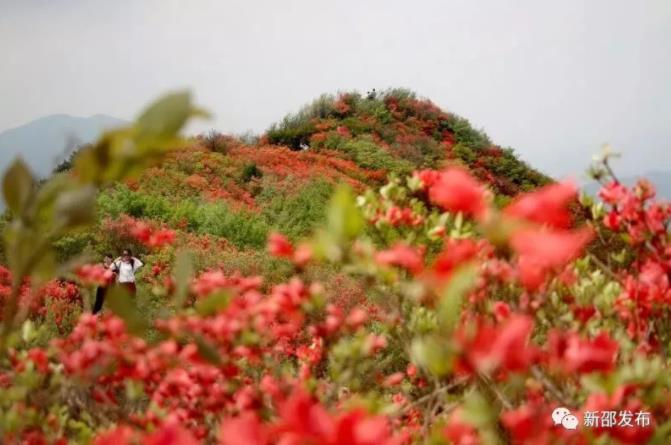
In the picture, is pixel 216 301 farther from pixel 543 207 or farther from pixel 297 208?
pixel 297 208

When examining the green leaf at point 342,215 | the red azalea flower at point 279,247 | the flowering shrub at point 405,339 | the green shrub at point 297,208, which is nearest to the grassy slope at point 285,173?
the green shrub at point 297,208

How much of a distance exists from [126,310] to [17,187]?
160 mm

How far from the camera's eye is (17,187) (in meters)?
0.60

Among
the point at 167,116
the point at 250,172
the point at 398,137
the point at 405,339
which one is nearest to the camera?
the point at 167,116

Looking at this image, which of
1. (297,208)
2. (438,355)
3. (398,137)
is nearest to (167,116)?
(438,355)

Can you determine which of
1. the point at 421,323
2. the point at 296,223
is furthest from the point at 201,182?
the point at 421,323

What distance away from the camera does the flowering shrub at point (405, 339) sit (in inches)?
25.8

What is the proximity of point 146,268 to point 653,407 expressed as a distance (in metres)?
7.36

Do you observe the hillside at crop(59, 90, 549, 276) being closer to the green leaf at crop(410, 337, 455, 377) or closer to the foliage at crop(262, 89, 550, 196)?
the foliage at crop(262, 89, 550, 196)

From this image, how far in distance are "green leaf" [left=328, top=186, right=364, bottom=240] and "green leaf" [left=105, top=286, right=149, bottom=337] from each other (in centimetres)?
23

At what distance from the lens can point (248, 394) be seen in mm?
1191

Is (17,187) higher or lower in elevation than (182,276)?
higher

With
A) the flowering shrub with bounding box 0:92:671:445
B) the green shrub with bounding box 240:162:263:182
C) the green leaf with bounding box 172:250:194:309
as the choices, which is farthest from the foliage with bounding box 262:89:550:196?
the green leaf with bounding box 172:250:194:309

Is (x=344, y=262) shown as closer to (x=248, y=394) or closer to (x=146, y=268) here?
(x=248, y=394)
